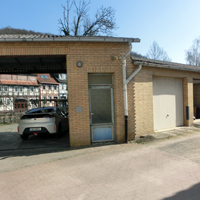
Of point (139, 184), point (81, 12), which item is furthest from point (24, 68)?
point (81, 12)

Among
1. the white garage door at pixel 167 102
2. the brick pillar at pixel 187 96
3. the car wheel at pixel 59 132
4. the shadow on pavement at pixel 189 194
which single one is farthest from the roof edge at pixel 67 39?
the shadow on pavement at pixel 189 194

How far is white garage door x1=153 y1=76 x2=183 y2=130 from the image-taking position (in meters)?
8.89

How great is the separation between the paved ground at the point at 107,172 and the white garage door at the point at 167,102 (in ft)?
6.91

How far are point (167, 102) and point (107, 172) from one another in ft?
19.2

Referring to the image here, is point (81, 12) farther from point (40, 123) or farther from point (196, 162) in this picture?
point (196, 162)

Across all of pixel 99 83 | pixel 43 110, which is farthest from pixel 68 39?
pixel 43 110

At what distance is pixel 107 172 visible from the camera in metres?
4.57

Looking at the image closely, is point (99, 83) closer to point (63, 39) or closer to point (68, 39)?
point (68, 39)

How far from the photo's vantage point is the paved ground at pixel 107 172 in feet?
11.9

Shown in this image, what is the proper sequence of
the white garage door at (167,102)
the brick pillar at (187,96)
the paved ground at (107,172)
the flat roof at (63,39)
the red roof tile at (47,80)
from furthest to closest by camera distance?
the red roof tile at (47,80)
the brick pillar at (187,96)
the white garage door at (167,102)
the flat roof at (63,39)
the paved ground at (107,172)

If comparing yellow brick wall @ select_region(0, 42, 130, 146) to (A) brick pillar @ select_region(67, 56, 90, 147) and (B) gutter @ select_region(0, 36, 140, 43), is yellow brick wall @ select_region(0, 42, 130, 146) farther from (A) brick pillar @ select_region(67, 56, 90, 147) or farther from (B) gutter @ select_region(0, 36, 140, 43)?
(B) gutter @ select_region(0, 36, 140, 43)

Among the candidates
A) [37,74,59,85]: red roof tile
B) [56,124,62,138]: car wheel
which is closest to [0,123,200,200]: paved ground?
[56,124,62,138]: car wheel

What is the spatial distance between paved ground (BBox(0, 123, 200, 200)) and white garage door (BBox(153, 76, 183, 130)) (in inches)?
82.9

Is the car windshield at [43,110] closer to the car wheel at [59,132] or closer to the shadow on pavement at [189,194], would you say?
the car wheel at [59,132]
